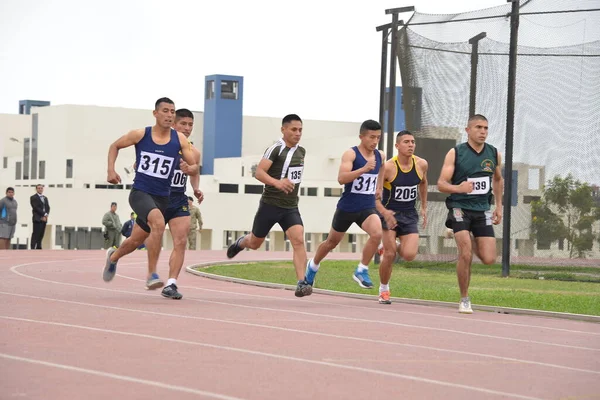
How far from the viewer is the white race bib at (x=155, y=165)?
14484mm

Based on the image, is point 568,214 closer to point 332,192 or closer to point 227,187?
point 227,187

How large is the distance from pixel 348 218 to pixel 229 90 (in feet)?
205

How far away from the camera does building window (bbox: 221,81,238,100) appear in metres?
77.2

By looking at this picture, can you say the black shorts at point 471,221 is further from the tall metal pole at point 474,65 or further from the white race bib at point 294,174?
the tall metal pole at point 474,65

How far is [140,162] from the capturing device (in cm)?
1457

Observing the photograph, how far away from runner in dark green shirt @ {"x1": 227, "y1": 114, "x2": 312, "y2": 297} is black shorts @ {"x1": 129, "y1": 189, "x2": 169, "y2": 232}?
3.63ft

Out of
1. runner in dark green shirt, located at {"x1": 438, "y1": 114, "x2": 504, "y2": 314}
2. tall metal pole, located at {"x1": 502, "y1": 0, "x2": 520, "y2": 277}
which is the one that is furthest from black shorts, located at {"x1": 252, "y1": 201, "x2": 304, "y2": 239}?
tall metal pole, located at {"x1": 502, "y1": 0, "x2": 520, "y2": 277}

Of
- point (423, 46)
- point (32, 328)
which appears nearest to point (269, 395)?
point (32, 328)

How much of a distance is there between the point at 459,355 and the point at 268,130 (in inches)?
2854

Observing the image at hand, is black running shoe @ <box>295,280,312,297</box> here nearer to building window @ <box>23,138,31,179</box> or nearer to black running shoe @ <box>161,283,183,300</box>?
black running shoe @ <box>161,283,183,300</box>

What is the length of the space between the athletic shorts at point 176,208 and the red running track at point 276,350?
3.13 feet

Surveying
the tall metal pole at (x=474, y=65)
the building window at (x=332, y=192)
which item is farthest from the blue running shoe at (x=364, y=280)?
the building window at (x=332, y=192)

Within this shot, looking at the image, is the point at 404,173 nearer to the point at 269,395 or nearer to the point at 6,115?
the point at 269,395

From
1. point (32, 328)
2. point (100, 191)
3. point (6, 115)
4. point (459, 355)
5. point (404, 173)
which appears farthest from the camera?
point (6, 115)
